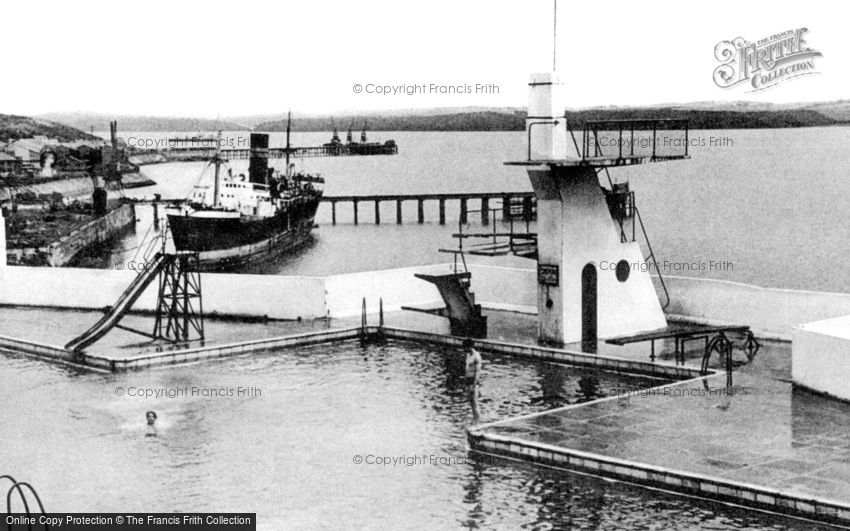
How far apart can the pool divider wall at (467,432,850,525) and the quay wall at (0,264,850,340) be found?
9063 mm

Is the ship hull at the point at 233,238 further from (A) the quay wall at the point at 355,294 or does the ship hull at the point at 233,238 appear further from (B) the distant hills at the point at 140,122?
(A) the quay wall at the point at 355,294

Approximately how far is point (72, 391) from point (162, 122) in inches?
1681

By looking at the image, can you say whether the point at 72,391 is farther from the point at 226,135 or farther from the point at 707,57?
the point at 707,57

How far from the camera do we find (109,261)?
64.7m

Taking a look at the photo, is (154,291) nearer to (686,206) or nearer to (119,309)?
(119,309)

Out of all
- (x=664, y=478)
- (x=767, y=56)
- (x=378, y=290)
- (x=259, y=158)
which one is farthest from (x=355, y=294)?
(x=259, y=158)

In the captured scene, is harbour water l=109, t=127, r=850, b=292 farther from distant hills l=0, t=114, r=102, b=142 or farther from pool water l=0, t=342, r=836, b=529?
pool water l=0, t=342, r=836, b=529

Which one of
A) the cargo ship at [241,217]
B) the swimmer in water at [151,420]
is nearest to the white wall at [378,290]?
the swimmer in water at [151,420]

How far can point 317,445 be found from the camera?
15258mm

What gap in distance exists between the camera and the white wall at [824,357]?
1619 cm

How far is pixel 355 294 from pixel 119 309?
16.6 feet

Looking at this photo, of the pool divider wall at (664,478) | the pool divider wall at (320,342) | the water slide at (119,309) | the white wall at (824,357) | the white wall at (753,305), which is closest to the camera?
the pool divider wall at (664,478)

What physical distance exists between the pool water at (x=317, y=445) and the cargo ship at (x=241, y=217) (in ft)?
114

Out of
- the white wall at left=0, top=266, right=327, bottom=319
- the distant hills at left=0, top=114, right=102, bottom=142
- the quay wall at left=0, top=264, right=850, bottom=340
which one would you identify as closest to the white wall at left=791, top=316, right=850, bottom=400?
the quay wall at left=0, top=264, right=850, bottom=340
